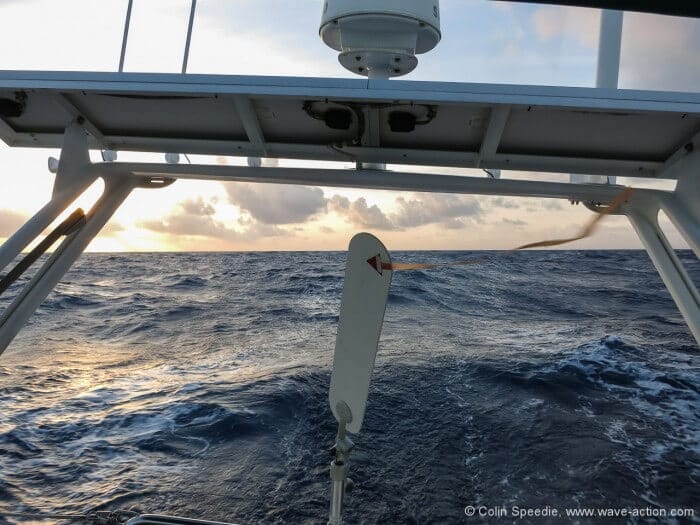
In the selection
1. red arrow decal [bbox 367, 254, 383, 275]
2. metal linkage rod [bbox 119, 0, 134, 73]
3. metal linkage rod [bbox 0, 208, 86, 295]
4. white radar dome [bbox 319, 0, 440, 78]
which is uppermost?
white radar dome [bbox 319, 0, 440, 78]

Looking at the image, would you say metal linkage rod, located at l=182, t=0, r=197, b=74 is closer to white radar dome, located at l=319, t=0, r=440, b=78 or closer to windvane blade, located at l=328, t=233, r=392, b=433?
white radar dome, located at l=319, t=0, r=440, b=78

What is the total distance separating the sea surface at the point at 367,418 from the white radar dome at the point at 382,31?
4.32 meters

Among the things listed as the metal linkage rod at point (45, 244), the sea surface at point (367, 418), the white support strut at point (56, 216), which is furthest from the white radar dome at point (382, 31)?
the sea surface at point (367, 418)

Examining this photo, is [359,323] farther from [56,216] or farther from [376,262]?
[56,216]

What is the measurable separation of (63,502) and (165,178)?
13.3 ft

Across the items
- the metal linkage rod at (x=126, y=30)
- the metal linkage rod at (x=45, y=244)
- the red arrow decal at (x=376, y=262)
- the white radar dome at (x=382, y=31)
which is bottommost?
the red arrow decal at (x=376, y=262)

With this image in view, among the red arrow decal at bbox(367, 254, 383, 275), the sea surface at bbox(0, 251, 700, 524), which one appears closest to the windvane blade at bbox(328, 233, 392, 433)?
the red arrow decal at bbox(367, 254, 383, 275)

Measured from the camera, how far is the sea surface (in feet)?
19.0

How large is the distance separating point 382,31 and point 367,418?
18.4ft

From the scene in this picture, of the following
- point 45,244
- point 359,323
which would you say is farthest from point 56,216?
point 359,323

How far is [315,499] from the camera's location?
18.6 feet

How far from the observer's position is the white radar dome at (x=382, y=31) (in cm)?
409

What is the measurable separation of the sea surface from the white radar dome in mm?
4319

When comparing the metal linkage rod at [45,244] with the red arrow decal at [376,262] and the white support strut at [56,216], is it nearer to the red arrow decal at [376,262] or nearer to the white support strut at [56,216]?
the white support strut at [56,216]
